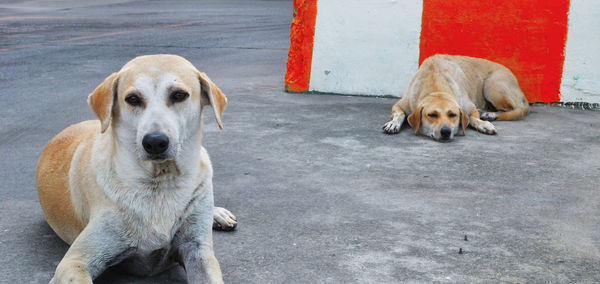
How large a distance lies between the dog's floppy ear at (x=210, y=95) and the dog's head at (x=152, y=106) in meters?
0.06

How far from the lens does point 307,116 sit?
740cm

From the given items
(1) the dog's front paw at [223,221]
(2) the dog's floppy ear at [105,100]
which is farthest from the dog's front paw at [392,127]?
(2) the dog's floppy ear at [105,100]

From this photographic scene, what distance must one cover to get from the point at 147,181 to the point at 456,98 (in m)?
4.92

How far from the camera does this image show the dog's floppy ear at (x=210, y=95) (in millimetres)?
3548

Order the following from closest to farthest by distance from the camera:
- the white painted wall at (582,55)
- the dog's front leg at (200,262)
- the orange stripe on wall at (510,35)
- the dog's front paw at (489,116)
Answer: the dog's front leg at (200,262)
the dog's front paw at (489,116)
the white painted wall at (582,55)
the orange stripe on wall at (510,35)

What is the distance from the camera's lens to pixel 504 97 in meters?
7.79

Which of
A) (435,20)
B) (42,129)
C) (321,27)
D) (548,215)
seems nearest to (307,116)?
(321,27)

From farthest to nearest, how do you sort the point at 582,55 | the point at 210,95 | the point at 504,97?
the point at 582,55 → the point at 504,97 → the point at 210,95

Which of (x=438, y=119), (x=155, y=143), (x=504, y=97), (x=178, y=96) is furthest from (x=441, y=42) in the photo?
(x=155, y=143)

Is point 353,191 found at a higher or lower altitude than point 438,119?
lower

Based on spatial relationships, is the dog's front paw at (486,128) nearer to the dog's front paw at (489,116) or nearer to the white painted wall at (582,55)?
the dog's front paw at (489,116)

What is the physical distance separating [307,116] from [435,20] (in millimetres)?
2169

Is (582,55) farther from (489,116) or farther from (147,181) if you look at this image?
(147,181)

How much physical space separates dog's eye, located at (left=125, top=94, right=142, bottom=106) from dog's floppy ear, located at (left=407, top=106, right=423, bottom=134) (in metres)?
4.08
